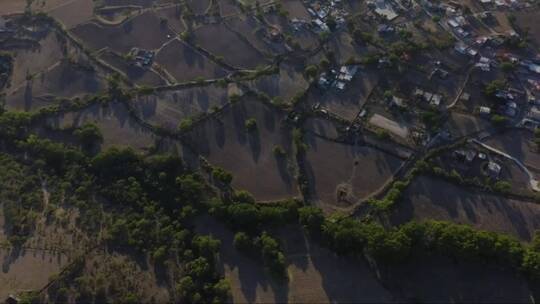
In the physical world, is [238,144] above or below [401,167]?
above

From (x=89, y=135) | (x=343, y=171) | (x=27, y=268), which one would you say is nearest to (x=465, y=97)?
(x=343, y=171)

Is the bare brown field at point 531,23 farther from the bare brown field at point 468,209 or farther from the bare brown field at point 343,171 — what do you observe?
the bare brown field at point 343,171

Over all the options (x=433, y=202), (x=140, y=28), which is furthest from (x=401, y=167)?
(x=140, y=28)

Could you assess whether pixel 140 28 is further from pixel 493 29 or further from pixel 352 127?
pixel 493 29

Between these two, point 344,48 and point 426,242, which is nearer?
point 426,242

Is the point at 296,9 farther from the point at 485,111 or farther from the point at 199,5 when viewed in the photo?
the point at 485,111

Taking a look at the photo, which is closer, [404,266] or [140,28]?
[404,266]
